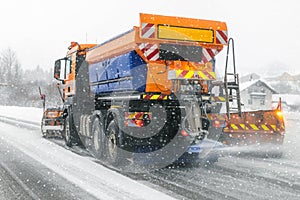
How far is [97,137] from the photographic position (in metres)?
8.38

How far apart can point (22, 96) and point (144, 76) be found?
182ft

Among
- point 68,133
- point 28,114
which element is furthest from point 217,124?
point 28,114

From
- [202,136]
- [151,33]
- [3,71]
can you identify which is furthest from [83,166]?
[3,71]

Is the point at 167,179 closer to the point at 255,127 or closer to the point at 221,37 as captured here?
the point at 221,37

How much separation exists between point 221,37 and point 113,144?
129 inches

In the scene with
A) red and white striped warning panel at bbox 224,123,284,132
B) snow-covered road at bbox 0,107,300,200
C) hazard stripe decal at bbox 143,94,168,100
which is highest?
hazard stripe decal at bbox 143,94,168,100

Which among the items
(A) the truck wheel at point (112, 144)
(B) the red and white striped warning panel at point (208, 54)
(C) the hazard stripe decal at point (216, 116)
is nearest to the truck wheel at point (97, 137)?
(A) the truck wheel at point (112, 144)

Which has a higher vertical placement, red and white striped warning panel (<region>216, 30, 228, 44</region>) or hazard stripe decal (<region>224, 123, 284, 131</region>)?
red and white striped warning panel (<region>216, 30, 228, 44</region>)

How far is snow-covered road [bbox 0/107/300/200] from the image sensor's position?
5.05 meters

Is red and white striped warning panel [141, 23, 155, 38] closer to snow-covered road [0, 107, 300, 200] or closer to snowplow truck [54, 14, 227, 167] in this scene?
snowplow truck [54, 14, 227, 167]

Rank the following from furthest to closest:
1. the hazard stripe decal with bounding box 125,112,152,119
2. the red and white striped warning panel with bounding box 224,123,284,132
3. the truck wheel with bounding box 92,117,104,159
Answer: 1. the red and white striped warning panel with bounding box 224,123,284,132
2. the truck wheel with bounding box 92,117,104,159
3. the hazard stripe decal with bounding box 125,112,152,119

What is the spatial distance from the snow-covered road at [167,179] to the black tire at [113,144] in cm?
32

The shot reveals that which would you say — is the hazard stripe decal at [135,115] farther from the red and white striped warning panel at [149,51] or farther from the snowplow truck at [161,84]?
the red and white striped warning panel at [149,51]

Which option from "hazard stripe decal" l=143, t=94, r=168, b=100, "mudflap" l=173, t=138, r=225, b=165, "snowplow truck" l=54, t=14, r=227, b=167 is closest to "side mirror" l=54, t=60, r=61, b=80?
"snowplow truck" l=54, t=14, r=227, b=167
